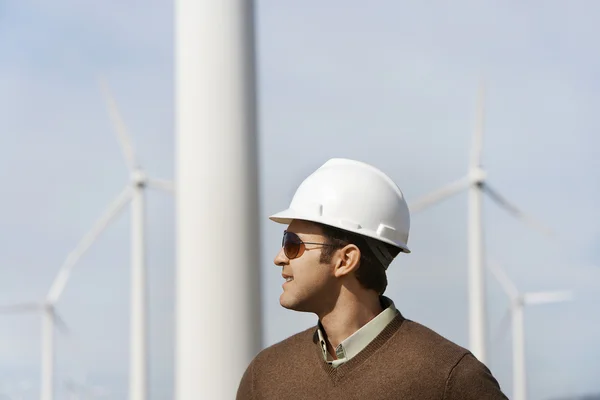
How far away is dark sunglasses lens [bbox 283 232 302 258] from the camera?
568 cm

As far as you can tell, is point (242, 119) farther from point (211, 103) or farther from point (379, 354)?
point (379, 354)

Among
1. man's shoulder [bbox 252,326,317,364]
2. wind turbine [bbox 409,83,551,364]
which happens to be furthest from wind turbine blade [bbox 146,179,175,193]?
man's shoulder [bbox 252,326,317,364]

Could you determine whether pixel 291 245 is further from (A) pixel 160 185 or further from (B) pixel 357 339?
(A) pixel 160 185

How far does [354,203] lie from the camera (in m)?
5.78

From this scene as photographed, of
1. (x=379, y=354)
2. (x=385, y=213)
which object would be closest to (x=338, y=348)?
(x=379, y=354)

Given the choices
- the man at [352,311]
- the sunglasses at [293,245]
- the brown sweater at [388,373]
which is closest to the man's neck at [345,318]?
the man at [352,311]

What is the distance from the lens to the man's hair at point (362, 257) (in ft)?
18.6

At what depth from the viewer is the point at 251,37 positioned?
1337cm

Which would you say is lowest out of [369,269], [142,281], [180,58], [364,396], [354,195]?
[142,281]

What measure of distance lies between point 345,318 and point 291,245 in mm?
444

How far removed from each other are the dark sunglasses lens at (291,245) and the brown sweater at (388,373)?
0.49m

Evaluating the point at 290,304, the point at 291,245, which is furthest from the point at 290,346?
the point at 291,245

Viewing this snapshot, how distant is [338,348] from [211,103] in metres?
7.54

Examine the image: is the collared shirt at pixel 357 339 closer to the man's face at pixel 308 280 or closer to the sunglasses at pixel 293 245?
the man's face at pixel 308 280
